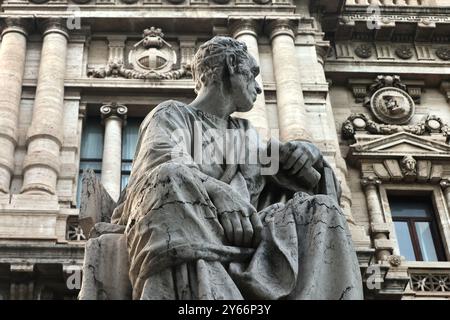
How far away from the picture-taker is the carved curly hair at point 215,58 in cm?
477

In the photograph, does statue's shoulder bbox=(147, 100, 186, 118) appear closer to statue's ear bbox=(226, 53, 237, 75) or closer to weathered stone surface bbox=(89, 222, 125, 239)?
statue's ear bbox=(226, 53, 237, 75)

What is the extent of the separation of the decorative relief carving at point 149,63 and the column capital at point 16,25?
53.9 inches

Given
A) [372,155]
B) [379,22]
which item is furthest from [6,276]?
[379,22]

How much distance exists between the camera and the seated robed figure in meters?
3.56

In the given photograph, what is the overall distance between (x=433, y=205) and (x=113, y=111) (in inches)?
207

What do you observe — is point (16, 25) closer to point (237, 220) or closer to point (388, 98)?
point (388, 98)

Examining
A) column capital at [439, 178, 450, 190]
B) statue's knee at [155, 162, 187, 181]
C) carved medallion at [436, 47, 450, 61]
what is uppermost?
carved medallion at [436, 47, 450, 61]

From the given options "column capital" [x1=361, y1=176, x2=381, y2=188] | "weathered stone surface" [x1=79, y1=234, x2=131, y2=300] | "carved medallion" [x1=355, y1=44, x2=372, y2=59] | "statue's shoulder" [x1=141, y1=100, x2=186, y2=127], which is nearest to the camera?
"weathered stone surface" [x1=79, y1=234, x2=131, y2=300]

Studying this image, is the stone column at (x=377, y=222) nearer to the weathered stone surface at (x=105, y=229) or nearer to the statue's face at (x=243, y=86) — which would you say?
the statue's face at (x=243, y=86)

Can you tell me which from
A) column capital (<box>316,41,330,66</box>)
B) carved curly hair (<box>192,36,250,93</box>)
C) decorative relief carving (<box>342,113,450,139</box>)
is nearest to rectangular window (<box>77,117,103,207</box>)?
column capital (<box>316,41,330,66</box>)

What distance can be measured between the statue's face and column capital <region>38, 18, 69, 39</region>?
33.0ft

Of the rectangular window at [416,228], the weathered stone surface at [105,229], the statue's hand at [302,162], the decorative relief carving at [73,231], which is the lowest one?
the weathered stone surface at [105,229]

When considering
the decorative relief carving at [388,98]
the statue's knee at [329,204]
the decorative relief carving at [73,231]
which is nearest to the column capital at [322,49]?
the decorative relief carving at [388,98]
